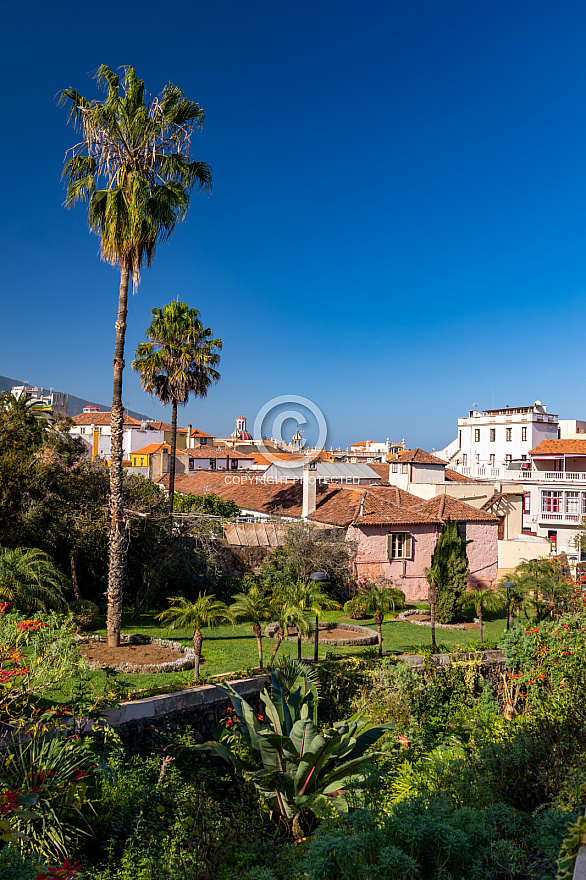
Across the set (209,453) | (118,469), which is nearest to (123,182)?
(118,469)

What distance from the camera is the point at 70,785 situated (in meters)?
6.89

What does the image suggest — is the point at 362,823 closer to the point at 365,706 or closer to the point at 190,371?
the point at 365,706

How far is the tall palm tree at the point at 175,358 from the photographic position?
2334cm

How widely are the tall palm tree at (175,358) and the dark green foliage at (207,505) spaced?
207 cm

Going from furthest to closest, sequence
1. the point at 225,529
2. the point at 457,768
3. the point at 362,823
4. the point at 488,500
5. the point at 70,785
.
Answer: the point at 488,500
the point at 225,529
the point at 457,768
the point at 70,785
the point at 362,823

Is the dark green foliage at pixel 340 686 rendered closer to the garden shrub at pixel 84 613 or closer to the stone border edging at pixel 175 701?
A: the stone border edging at pixel 175 701

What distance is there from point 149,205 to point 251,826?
41.7 ft

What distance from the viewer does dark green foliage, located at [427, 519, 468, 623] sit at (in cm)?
2070

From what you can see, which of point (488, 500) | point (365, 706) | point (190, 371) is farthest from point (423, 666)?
point (488, 500)

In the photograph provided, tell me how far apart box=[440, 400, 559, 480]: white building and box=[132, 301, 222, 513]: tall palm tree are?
1344 inches

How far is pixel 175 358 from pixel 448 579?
13606 mm

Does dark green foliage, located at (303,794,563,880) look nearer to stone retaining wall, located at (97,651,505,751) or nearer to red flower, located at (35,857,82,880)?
red flower, located at (35,857,82,880)

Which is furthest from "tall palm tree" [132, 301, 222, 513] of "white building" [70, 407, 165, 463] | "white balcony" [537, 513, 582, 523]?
"white building" [70, 407, 165, 463]

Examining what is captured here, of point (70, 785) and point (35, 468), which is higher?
point (35, 468)
